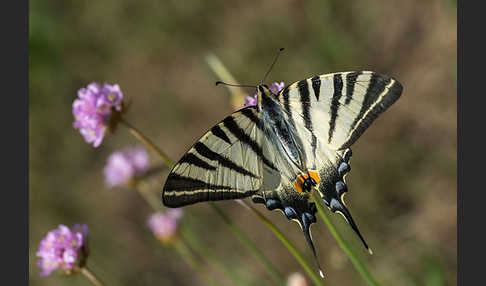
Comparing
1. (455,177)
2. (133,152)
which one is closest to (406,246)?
(455,177)

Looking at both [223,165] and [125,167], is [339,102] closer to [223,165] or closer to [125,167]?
[223,165]

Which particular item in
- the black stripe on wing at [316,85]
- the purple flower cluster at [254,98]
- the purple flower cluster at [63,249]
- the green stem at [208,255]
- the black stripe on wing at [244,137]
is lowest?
the green stem at [208,255]

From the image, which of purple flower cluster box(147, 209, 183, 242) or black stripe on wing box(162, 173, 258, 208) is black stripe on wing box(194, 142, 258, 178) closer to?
black stripe on wing box(162, 173, 258, 208)

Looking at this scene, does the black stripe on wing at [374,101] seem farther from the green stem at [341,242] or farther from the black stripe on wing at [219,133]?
the black stripe on wing at [219,133]

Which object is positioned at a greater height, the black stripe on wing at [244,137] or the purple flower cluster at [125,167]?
the black stripe on wing at [244,137]

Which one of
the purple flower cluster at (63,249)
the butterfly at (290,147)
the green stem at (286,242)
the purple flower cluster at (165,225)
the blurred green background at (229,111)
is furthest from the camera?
the blurred green background at (229,111)

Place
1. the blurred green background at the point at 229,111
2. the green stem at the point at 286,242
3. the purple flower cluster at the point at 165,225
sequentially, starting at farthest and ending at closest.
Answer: the blurred green background at the point at 229,111 → the purple flower cluster at the point at 165,225 → the green stem at the point at 286,242

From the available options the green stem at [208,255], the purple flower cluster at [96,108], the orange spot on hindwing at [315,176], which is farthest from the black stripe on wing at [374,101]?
the green stem at [208,255]

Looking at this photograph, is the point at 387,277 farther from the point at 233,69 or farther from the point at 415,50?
the point at 233,69

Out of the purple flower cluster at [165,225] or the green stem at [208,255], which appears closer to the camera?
the green stem at [208,255]
